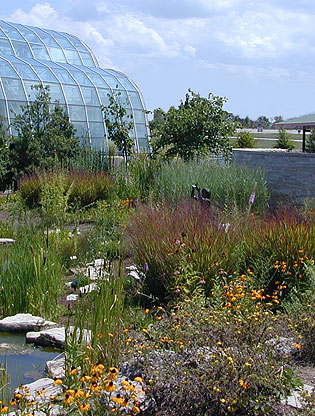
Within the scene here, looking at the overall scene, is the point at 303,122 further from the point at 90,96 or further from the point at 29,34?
the point at 29,34

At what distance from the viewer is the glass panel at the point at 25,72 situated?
2100 centimetres

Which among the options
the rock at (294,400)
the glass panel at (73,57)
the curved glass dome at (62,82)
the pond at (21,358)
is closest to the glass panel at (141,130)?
the curved glass dome at (62,82)

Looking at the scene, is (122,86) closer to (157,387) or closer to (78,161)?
(78,161)

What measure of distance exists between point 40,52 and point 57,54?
39.0 inches

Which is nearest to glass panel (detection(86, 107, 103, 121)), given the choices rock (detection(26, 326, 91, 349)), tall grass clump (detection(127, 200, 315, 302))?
tall grass clump (detection(127, 200, 315, 302))

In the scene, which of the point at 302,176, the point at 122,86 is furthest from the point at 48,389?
the point at 122,86

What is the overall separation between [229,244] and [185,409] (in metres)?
3.10

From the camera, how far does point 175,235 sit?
6.44 meters

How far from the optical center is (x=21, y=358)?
522 cm

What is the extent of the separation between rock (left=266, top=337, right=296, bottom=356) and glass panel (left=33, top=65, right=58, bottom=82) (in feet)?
60.9

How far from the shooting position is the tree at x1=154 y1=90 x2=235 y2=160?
47.8 ft

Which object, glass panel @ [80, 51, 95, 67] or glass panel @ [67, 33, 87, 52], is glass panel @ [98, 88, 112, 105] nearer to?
glass panel @ [80, 51, 95, 67]

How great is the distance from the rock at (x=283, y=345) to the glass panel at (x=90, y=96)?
1851cm

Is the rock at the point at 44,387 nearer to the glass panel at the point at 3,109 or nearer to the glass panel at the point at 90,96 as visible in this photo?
the glass panel at the point at 3,109
